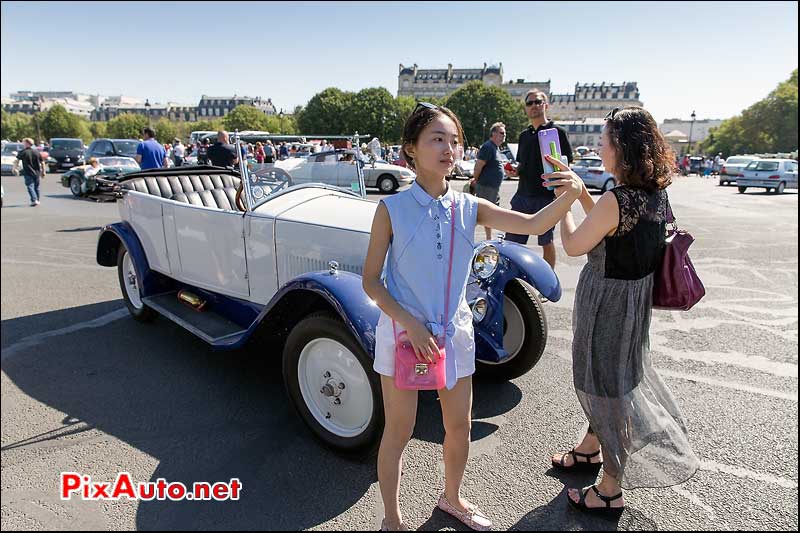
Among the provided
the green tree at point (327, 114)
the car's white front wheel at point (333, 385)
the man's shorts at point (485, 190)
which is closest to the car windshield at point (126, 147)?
the man's shorts at point (485, 190)

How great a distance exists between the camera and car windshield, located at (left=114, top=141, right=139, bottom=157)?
67.9 ft

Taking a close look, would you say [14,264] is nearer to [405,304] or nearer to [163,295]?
[163,295]

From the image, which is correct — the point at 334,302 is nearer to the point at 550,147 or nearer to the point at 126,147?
Result: the point at 550,147

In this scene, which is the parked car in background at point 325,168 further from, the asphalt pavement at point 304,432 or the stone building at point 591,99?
the stone building at point 591,99

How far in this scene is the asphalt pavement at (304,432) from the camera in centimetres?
222

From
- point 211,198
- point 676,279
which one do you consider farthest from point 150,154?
point 676,279

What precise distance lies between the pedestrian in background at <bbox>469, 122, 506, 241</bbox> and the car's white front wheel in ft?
15.4

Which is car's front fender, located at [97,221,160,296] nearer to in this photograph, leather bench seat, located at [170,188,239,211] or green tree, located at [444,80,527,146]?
leather bench seat, located at [170,188,239,211]

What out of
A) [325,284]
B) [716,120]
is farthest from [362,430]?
[716,120]

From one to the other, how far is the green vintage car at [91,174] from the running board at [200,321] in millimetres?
10803

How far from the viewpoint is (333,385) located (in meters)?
2.70

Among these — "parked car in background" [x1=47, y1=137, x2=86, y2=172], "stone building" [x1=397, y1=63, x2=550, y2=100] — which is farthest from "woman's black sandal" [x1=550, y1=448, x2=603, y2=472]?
"stone building" [x1=397, y1=63, x2=550, y2=100]

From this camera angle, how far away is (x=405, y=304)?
1854 millimetres

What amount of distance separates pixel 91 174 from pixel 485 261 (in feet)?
49.2
